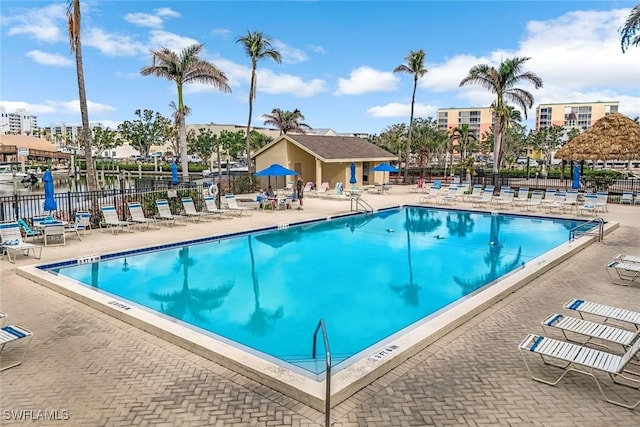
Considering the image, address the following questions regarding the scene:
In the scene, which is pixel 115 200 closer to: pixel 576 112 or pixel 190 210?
pixel 190 210

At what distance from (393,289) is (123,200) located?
35.6ft

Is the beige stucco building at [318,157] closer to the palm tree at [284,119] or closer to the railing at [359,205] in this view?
the railing at [359,205]

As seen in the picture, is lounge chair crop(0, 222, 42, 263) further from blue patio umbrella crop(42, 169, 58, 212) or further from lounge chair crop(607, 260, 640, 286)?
lounge chair crop(607, 260, 640, 286)

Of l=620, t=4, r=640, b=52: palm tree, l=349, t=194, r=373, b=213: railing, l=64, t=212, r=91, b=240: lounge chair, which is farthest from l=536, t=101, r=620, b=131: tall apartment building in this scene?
l=64, t=212, r=91, b=240: lounge chair

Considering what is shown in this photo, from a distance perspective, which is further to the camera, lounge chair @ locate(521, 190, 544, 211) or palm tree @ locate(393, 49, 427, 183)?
palm tree @ locate(393, 49, 427, 183)

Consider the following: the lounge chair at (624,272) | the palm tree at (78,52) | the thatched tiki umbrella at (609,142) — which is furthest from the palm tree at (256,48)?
the lounge chair at (624,272)

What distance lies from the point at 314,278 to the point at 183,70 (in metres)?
16.5

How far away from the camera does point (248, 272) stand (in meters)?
11.4

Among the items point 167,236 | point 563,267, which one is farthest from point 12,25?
point 563,267

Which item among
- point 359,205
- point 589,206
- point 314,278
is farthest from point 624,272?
point 359,205

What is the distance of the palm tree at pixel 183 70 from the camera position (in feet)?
73.8

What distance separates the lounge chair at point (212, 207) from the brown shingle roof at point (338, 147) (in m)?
11.7

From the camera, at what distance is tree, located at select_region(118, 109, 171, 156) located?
7706cm

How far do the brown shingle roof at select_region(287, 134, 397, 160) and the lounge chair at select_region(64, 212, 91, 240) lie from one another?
16.5 metres
